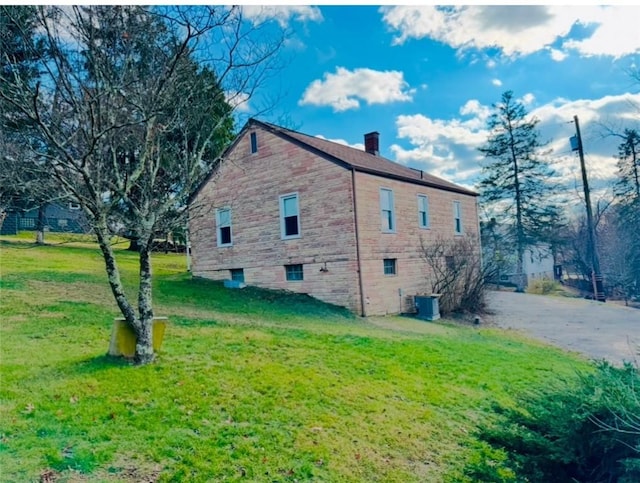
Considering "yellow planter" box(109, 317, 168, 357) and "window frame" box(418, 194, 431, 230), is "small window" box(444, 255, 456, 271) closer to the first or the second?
"window frame" box(418, 194, 431, 230)

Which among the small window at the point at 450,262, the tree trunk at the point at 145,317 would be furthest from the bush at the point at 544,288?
the tree trunk at the point at 145,317

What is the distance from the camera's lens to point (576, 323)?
13.3m

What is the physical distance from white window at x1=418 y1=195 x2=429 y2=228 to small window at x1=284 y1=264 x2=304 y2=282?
5090 mm

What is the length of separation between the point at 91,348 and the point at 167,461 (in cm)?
358

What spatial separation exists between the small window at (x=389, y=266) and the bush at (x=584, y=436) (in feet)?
34.3

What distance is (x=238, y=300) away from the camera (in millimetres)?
12453

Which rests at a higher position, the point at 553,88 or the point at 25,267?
the point at 553,88

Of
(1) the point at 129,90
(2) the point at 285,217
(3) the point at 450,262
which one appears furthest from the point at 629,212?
(1) the point at 129,90

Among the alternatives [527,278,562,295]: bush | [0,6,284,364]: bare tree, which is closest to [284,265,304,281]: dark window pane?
[0,6,284,364]: bare tree

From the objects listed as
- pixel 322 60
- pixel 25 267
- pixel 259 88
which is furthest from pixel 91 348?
pixel 25 267

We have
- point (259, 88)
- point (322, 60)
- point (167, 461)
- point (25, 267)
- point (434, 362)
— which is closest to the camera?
point (167, 461)

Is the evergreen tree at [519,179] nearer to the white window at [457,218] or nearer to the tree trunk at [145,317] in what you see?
the white window at [457,218]

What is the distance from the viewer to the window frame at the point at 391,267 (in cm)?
1358

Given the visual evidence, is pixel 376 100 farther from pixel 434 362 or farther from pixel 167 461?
pixel 167 461
